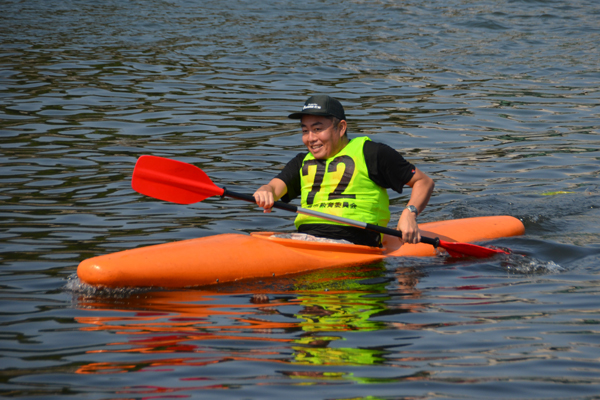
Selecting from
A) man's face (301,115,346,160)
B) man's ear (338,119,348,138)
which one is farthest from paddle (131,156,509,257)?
man's ear (338,119,348,138)

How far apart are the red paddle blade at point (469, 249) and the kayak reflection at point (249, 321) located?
52 cm

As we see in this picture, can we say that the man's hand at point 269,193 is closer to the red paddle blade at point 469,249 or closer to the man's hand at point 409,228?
the man's hand at point 409,228

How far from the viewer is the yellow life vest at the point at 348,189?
16.8 feet

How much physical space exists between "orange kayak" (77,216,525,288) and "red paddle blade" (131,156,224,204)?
0.48 metres

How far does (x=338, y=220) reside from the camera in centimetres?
496

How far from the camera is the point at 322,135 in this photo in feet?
16.7

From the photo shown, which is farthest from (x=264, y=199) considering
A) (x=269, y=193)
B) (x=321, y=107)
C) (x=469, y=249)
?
(x=469, y=249)

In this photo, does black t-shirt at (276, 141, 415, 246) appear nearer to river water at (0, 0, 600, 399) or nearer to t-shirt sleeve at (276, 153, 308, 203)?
t-shirt sleeve at (276, 153, 308, 203)

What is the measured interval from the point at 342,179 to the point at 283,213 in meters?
1.74

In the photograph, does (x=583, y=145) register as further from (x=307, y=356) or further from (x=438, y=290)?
(x=307, y=356)

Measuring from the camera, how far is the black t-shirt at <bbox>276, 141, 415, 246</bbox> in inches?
198

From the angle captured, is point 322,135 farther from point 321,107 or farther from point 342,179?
point 342,179

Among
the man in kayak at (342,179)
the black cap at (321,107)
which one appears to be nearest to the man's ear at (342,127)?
the man in kayak at (342,179)

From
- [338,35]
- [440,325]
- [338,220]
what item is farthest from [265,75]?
[440,325]
